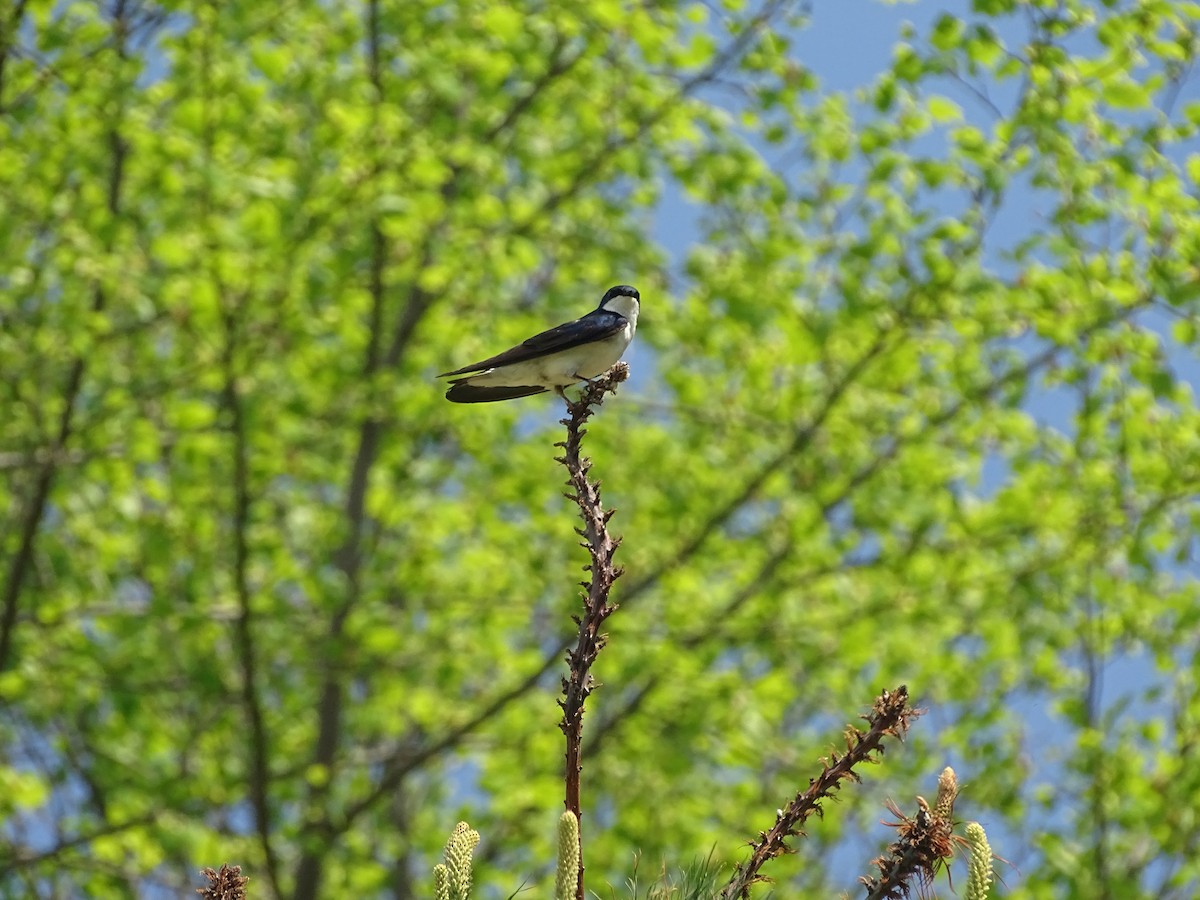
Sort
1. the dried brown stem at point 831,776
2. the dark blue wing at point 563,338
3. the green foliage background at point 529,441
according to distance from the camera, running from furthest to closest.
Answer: the green foliage background at point 529,441 → the dark blue wing at point 563,338 → the dried brown stem at point 831,776

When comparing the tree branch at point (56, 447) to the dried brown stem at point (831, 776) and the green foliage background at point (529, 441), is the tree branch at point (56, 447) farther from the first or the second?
the dried brown stem at point (831, 776)

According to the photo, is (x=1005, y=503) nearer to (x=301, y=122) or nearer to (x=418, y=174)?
(x=418, y=174)

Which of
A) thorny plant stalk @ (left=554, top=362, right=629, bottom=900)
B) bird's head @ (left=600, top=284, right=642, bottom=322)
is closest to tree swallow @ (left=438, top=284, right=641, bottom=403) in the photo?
bird's head @ (left=600, top=284, right=642, bottom=322)

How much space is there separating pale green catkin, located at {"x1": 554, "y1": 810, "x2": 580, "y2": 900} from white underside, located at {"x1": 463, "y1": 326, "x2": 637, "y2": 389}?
377cm

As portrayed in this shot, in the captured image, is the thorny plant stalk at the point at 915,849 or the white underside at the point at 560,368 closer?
the thorny plant stalk at the point at 915,849

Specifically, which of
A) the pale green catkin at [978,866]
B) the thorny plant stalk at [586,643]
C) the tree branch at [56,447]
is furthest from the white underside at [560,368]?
Answer: the tree branch at [56,447]

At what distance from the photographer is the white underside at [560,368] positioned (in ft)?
19.6

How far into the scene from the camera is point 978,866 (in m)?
2.12

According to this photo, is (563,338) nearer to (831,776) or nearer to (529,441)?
(831,776)

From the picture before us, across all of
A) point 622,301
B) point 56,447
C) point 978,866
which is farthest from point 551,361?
point 56,447

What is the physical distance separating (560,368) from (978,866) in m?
4.10

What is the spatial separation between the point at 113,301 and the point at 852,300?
4916 millimetres

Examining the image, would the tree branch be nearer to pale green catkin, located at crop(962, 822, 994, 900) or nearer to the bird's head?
the bird's head

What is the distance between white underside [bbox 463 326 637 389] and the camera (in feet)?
19.6
